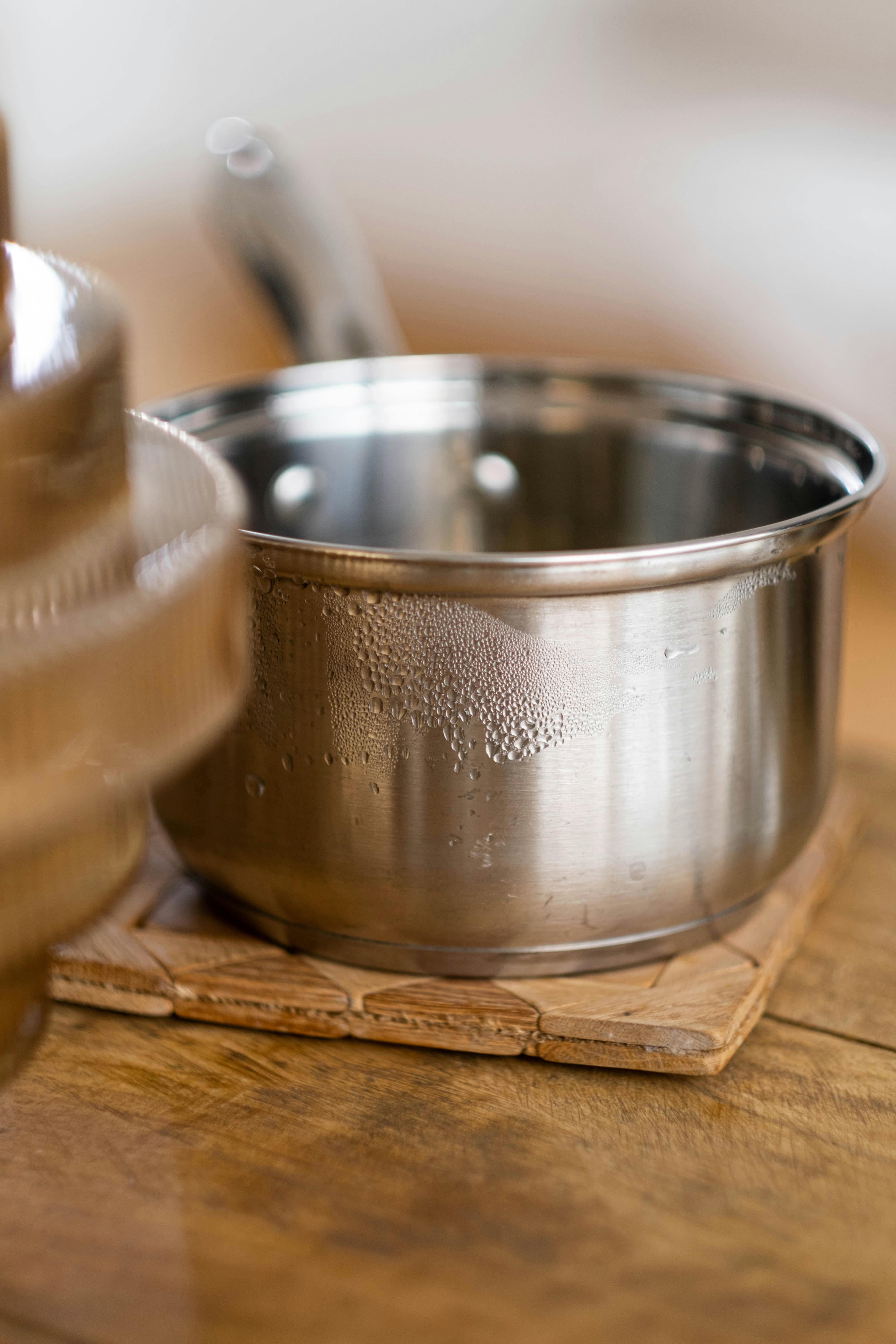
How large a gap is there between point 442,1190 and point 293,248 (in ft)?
1.65

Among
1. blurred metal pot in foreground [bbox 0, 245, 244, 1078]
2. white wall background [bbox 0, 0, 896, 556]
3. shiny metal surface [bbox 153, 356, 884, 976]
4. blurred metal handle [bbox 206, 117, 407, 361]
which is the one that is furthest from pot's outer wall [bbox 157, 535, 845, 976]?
white wall background [bbox 0, 0, 896, 556]

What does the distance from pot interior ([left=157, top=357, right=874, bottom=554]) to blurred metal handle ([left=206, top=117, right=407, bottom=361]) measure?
12 cm

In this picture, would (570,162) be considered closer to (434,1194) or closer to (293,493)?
(293,493)

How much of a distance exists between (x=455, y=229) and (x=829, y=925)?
0.70 m

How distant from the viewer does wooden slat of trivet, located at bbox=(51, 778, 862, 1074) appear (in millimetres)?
367

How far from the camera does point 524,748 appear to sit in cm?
35

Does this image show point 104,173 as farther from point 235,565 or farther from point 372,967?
point 235,565

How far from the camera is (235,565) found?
199 millimetres

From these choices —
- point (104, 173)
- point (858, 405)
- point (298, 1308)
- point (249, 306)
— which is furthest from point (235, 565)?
point (104, 173)

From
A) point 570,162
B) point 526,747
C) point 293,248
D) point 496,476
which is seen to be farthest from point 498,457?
point 570,162

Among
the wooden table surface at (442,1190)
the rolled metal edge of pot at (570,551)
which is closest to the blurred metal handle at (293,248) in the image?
the rolled metal edge of pot at (570,551)

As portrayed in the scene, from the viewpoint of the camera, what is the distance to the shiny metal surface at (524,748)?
0.34 metres

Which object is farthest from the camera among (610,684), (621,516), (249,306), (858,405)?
(249,306)

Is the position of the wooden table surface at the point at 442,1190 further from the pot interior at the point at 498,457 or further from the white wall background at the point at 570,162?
the white wall background at the point at 570,162
